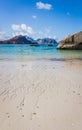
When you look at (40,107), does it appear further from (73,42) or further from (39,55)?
(73,42)

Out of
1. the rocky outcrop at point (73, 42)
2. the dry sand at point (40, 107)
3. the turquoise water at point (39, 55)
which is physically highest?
the rocky outcrop at point (73, 42)

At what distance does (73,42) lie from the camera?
149 ft

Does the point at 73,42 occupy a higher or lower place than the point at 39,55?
higher

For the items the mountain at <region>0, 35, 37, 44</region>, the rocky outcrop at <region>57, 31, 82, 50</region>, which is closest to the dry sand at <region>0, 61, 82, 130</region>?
the rocky outcrop at <region>57, 31, 82, 50</region>

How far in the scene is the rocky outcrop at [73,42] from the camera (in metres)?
44.4

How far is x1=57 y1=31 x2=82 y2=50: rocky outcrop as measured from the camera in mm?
44438

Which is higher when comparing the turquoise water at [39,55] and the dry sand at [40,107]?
the dry sand at [40,107]

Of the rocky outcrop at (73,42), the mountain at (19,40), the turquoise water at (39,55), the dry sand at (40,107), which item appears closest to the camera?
the dry sand at (40,107)

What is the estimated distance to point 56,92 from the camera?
22.0 feet

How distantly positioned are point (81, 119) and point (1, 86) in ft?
13.1

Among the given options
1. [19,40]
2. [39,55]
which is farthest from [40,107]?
[19,40]

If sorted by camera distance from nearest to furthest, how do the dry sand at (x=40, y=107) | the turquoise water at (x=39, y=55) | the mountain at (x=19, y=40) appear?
the dry sand at (x=40, y=107) < the turquoise water at (x=39, y=55) < the mountain at (x=19, y=40)

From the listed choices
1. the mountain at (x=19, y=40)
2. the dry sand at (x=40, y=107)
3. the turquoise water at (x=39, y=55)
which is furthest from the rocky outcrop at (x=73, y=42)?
the mountain at (x=19, y=40)

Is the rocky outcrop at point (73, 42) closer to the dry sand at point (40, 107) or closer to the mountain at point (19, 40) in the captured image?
the dry sand at point (40, 107)
